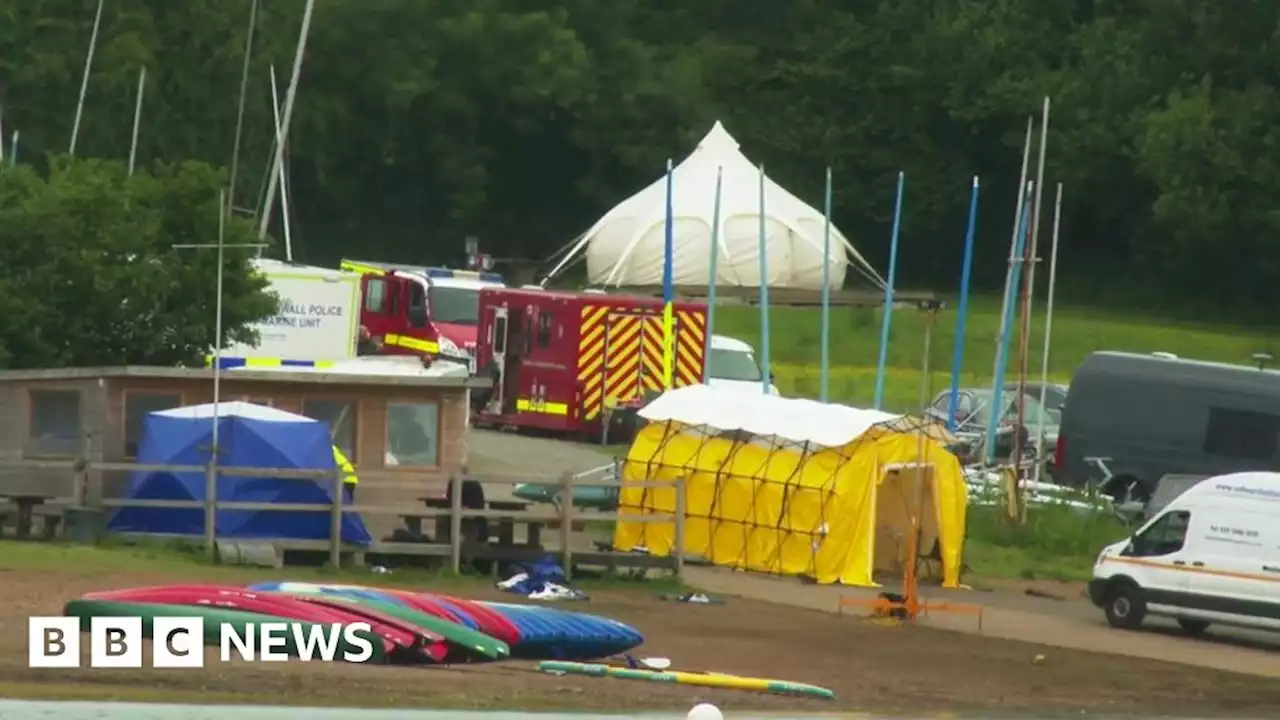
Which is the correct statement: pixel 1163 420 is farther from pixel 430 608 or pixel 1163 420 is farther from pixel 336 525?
pixel 430 608

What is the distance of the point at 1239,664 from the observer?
89.3ft

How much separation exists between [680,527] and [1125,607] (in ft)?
16.4

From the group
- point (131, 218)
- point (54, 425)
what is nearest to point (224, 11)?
point (131, 218)

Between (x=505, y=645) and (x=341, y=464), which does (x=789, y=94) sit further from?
(x=505, y=645)

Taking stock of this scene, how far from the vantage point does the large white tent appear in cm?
6512

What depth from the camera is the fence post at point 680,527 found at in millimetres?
31016

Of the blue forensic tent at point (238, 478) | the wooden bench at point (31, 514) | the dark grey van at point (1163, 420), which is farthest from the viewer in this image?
the dark grey van at point (1163, 420)

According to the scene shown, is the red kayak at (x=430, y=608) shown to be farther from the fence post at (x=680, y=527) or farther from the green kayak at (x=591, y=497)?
the green kayak at (x=591, y=497)

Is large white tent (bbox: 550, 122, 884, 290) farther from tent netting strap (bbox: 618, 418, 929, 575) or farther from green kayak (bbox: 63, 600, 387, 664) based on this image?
green kayak (bbox: 63, 600, 387, 664)

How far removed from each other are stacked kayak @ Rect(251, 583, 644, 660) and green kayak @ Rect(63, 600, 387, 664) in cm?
111

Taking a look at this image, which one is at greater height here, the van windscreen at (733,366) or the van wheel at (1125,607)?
the van windscreen at (733,366)

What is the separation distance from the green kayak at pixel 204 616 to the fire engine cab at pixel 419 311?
86.0ft

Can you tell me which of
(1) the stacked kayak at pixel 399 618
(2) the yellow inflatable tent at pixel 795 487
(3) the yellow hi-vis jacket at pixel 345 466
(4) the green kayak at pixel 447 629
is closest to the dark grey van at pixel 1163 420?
(2) the yellow inflatable tent at pixel 795 487

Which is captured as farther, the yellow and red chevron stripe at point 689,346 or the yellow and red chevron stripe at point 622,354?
the yellow and red chevron stripe at point 622,354
